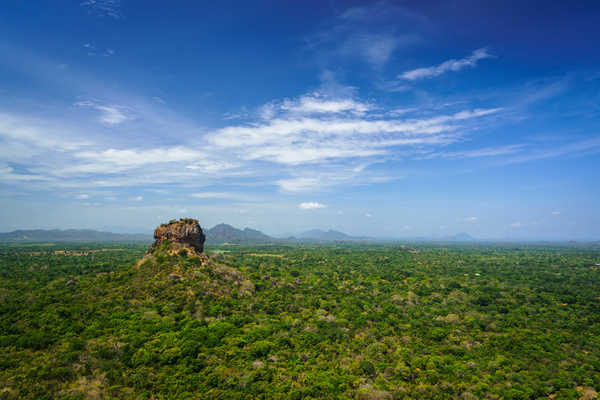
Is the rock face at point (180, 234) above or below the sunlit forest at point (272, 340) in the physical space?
above

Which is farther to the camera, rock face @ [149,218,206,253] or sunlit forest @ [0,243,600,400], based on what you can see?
rock face @ [149,218,206,253]

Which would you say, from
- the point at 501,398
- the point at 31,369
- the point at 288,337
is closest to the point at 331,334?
the point at 288,337

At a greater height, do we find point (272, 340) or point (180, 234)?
point (180, 234)

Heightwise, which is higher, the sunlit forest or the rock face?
the rock face

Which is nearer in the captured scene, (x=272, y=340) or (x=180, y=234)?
(x=272, y=340)

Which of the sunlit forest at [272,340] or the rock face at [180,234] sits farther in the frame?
the rock face at [180,234]
